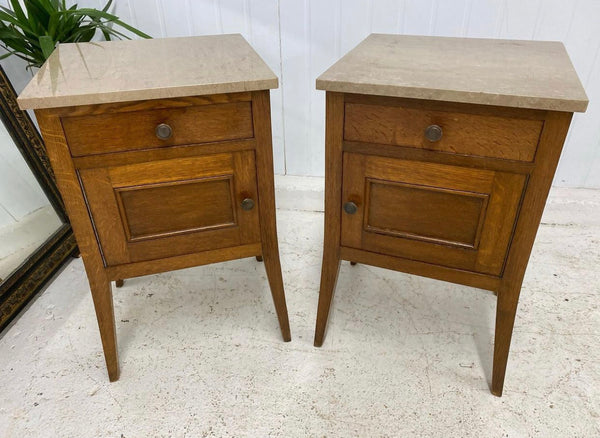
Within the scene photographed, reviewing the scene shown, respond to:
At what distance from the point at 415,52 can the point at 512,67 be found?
0.24 m

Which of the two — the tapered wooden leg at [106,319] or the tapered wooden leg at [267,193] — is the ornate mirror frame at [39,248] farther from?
the tapered wooden leg at [267,193]

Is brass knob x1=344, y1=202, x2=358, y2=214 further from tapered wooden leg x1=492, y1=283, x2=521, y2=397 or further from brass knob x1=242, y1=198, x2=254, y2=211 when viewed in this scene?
tapered wooden leg x1=492, y1=283, x2=521, y2=397

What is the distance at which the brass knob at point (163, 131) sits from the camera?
3.17 ft

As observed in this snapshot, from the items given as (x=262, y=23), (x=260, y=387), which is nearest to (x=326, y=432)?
(x=260, y=387)

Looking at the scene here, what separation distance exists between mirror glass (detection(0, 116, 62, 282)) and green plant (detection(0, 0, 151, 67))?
0.91 feet

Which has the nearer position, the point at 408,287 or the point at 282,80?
the point at 408,287

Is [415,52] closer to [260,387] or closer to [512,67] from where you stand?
[512,67]

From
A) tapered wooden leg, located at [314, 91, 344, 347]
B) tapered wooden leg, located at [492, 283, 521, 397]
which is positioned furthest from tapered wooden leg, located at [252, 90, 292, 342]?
tapered wooden leg, located at [492, 283, 521, 397]

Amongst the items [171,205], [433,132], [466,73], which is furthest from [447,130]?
[171,205]

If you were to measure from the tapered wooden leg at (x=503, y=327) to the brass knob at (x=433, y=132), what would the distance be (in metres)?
0.40

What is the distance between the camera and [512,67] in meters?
1.01

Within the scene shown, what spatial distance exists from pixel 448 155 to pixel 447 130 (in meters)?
0.05

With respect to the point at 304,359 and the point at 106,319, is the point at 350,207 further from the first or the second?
the point at 106,319

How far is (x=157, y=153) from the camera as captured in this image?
3.29ft
